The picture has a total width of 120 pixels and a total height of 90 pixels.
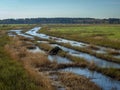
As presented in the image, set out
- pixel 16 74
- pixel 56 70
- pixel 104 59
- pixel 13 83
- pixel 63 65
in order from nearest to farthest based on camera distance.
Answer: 1. pixel 13 83
2. pixel 16 74
3. pixel 56 70
4. pixel 63 65
5. pixel 104 59

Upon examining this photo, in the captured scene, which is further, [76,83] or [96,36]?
[96,36]

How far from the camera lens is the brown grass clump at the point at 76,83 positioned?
654 inches

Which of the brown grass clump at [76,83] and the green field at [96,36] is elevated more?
the brown grass clump at [76,83]

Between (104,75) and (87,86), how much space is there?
4177 millimetres

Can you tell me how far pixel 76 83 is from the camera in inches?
691

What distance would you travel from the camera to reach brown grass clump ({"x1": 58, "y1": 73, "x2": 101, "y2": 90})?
54.5ft

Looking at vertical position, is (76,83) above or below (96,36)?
above

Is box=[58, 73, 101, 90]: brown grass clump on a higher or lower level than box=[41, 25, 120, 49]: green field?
higher

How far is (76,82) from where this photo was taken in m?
17.8

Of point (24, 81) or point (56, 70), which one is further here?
point (56, 70)

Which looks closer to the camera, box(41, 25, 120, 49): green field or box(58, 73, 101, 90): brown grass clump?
box(58, 73, 101, 90): brown grass clump

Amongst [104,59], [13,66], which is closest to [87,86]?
[13,66]

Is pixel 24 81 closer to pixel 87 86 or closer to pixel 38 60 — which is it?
pixel 87 86

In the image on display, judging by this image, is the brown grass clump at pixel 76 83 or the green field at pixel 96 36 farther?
the green field at pixel 96 36
